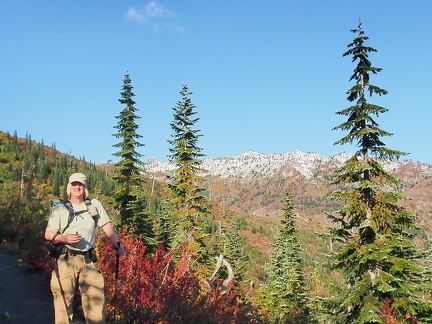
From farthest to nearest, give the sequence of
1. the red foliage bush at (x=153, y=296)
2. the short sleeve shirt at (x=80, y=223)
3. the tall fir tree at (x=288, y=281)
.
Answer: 1. the tall fir tree at (x=288, y=281)
2. the red foliage bush at (x=153, y=296)
3. the short sleeve shirt at (x=80, y=223)

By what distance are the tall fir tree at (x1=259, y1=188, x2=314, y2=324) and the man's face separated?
27.5 meters

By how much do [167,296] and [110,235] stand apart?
2.41 meters

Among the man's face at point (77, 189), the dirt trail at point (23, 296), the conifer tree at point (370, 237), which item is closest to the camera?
the man's face at point (77, 189)

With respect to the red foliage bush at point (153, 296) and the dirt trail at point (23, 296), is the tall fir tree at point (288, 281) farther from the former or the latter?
the dirt trail at point (23, 296)

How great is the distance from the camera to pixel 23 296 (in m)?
8.30

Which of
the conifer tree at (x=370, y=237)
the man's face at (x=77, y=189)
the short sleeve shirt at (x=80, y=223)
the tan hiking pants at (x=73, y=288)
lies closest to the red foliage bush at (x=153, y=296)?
the tan hiking pants at (x=73, y=288)

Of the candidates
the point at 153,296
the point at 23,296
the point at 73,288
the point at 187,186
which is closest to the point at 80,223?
the point at 73,288

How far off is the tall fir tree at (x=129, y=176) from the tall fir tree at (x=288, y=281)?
13.1 metres

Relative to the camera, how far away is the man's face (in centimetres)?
535

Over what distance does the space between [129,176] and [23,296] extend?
17935 mm

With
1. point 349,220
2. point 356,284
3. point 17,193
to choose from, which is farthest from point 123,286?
point 349,220

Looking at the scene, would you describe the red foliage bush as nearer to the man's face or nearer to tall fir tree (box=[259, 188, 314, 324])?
the man's face

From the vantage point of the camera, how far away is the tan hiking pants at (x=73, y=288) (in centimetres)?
523

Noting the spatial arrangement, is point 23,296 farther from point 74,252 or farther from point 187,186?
point 187,186
